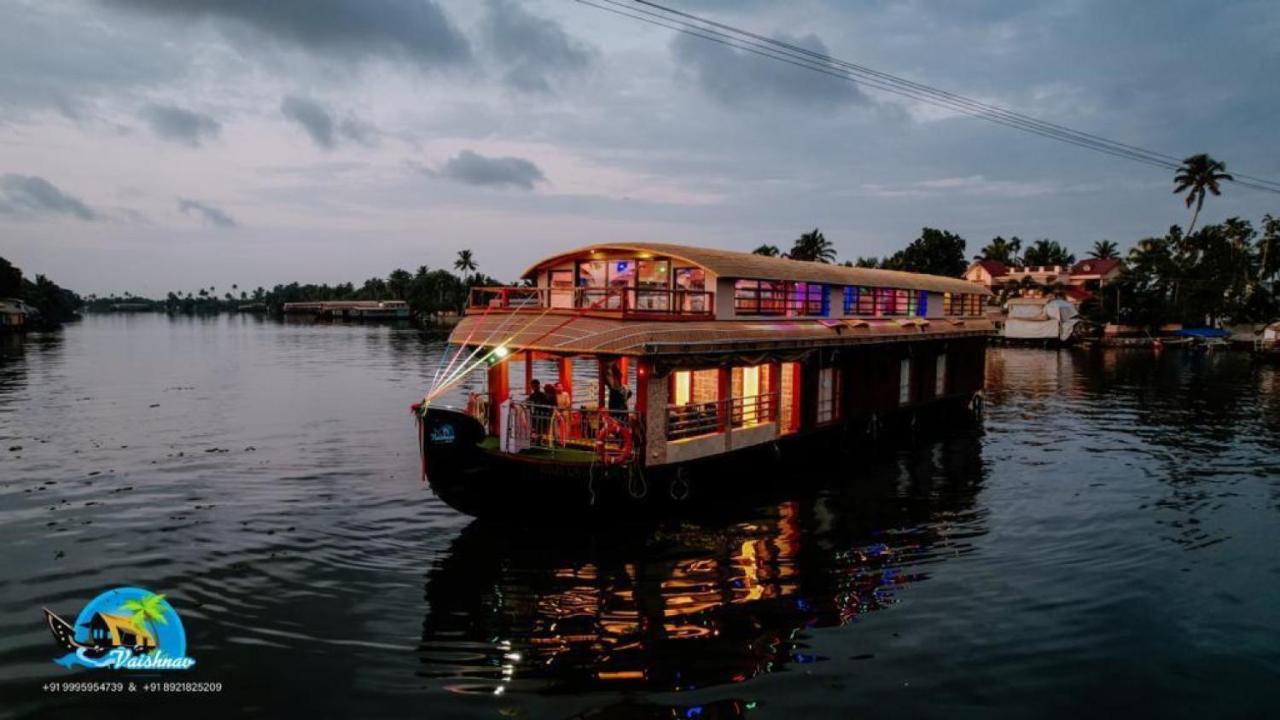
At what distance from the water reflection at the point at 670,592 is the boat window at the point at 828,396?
3.61 metres

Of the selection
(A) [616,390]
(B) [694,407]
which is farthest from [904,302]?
(A) [616,390]

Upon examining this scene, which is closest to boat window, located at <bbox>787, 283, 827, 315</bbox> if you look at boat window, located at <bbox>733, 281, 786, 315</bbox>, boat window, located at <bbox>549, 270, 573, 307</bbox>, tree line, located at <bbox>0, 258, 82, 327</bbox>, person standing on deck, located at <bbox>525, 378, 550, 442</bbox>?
boat window, located at <bbox>733, 281, 786, 315</bbox>

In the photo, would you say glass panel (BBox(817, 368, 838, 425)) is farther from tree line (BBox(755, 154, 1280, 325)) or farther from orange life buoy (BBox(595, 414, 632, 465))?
tree line (BBox(755, 154, 1280, 325))

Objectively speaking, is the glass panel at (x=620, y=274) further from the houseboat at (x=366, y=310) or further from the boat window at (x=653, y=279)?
the houseboat at (x=366, y=310)

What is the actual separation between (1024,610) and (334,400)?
3230 centimetres

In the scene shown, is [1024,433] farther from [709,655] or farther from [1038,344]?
[1038,344]

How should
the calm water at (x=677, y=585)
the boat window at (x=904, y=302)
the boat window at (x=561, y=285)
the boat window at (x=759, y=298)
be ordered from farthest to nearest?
the boat window at (x=904, y=302)
the boat window at (x=561, y=285)
the boat window at (x=759, y=298)
the calm water at (x=677, y=585)

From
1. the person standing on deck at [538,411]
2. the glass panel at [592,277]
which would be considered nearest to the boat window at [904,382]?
the glass panel at [592,277]

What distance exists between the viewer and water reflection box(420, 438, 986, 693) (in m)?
9.76

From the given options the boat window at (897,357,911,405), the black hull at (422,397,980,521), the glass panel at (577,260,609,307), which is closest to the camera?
the black hull at (422,397,980,521)

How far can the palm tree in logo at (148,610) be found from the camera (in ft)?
36.4

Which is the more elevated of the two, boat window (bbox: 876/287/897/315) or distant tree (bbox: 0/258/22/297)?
distant tree (bbox: 0/258/22/297)

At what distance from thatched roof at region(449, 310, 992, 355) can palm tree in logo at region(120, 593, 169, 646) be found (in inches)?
306

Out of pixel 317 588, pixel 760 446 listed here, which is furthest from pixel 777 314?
pixel 317 588
